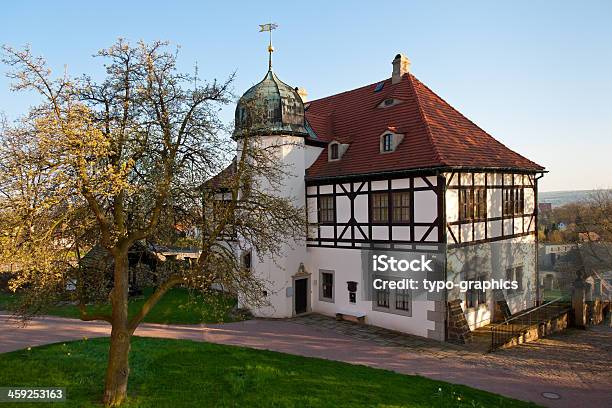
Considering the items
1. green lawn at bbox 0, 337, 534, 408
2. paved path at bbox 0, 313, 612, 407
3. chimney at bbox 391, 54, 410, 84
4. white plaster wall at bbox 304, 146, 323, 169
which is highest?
chimney at bbox 391, 54, 410, 84

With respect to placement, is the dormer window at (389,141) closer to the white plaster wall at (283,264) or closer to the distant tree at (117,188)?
the white plaster wall at (283,264)

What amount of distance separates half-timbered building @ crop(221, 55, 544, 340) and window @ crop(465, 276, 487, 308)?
0.07 meters

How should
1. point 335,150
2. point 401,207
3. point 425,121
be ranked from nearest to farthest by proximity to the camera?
point 401,207
point 425,121
point 335,150

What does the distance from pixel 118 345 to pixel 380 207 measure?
38.0ft

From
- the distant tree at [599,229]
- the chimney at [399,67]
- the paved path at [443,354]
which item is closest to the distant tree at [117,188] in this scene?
the paved path at [443,354]

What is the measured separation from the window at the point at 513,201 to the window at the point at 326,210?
780cm

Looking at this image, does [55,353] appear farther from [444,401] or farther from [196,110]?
[444,401]

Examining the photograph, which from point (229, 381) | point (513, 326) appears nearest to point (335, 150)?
point (513, 326)

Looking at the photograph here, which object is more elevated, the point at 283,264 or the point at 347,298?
the point at 283,264

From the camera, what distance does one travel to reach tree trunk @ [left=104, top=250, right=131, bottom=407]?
9.12 metres

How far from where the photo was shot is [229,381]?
34.8 feet

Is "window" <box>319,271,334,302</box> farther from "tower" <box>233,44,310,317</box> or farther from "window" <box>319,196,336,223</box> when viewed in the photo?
"window" <box>319,196,336,223</box>

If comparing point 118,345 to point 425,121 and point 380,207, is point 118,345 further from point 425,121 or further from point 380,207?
point 425,121

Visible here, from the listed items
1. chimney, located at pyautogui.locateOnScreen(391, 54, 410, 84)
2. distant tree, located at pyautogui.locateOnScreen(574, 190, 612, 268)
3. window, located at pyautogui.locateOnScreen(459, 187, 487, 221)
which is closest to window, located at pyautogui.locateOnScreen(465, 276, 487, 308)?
window, located at pyautogui.locateOnScreen(459, 187, 487, 221)
